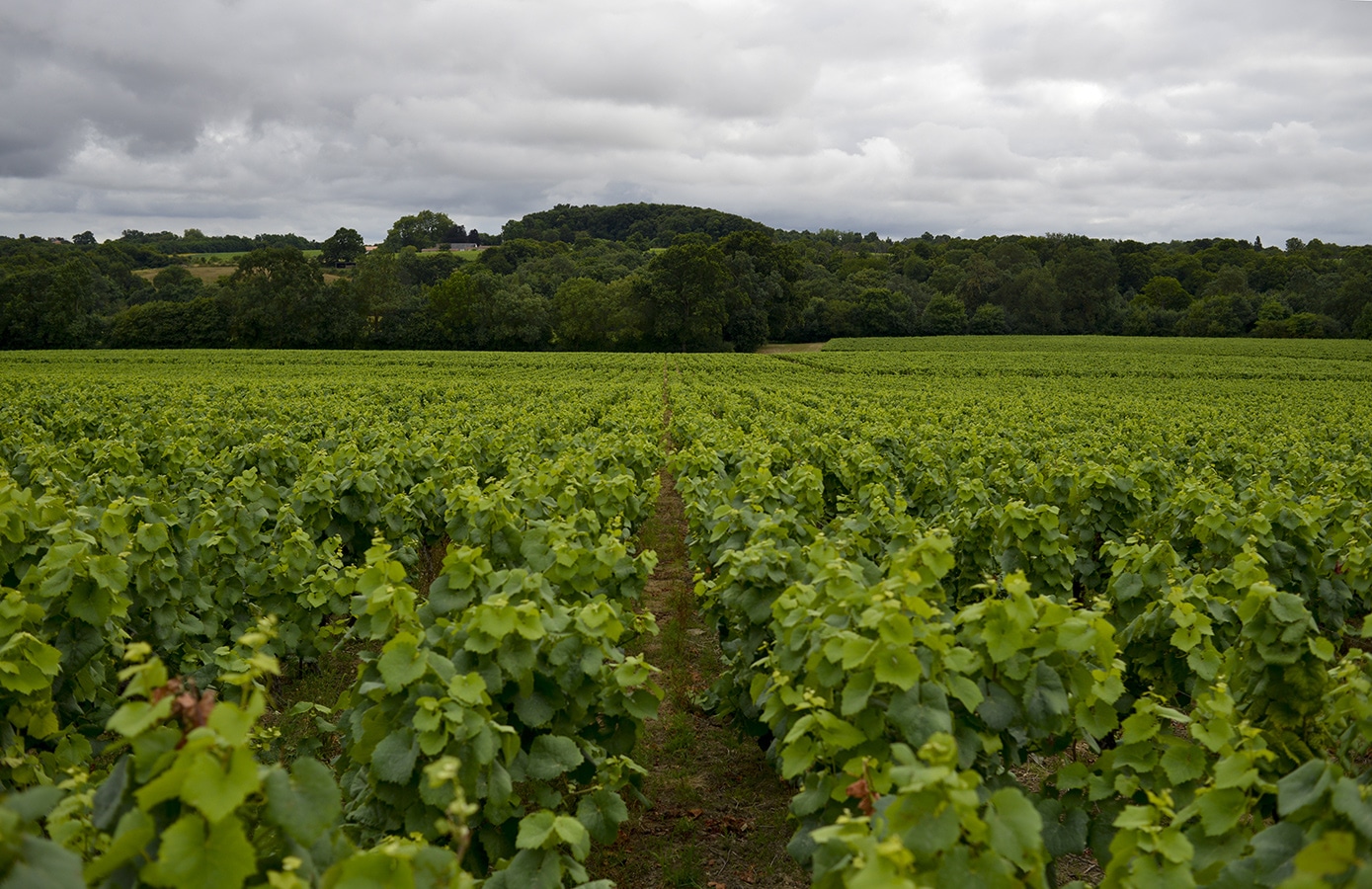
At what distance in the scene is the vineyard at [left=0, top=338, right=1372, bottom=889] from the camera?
7.59 ft

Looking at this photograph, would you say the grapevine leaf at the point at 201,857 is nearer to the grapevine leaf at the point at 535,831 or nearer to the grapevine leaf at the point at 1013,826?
the grapevine leaf at the point at 535,831

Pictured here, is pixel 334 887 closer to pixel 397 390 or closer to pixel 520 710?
pixel 520 710

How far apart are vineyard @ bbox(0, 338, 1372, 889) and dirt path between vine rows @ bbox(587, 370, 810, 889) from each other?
192 mm

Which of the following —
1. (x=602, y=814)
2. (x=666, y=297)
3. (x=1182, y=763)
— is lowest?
(x=602, y=814)

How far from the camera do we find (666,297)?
69.4m

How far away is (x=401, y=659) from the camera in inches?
136

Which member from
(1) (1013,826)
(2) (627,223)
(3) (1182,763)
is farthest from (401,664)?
(2) (627,223)

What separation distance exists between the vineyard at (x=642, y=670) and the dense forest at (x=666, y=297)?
61031mm

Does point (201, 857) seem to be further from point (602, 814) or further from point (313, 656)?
point (313, 656)

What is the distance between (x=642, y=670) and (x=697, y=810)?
5.81ft

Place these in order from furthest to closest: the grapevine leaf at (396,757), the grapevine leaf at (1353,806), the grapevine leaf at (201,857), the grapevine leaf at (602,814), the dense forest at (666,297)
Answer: the dense forest at (666,297) < the grapevine leaf at (602,814) < the grapevine leaf at (396,757) < the grapevine leaf at (1353,806) < the grapevine leaf at (201,857)

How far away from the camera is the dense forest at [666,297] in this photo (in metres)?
68.9

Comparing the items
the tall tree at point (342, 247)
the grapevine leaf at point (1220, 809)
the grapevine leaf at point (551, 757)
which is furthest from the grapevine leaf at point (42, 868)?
the tall tree at point (342, 247)

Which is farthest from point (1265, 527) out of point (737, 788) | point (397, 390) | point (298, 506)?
point (397, 390)
